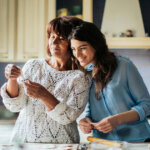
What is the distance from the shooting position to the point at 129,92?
112 cm

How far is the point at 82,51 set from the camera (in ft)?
3.78

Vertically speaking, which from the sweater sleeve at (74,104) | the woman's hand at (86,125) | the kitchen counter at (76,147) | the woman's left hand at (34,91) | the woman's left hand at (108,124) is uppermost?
the woman's left hand at (34,91)

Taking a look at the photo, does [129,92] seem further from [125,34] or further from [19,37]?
[19,37]

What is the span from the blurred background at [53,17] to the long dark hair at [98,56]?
1095 mm

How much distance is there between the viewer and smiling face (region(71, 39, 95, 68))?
3.74ft

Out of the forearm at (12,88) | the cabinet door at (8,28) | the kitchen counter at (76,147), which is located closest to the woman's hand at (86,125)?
the kitchen counter at (76,147)

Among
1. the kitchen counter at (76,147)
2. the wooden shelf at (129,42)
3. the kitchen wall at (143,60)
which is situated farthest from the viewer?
the kitchen wall at (143,60)

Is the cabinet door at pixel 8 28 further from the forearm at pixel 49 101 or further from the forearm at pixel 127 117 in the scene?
the forearm at pixel 127 117

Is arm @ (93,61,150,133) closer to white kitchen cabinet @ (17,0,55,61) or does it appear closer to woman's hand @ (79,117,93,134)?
woman's hand @ (79,117,93,134)

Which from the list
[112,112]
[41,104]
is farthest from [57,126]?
[112,112]

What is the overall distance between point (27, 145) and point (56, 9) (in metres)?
1.63

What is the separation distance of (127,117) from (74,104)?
0.83 ft

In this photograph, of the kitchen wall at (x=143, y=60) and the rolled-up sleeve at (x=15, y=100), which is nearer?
the rolled-up sleeve at (x=15, y=100)

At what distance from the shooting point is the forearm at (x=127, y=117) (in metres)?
1.02
